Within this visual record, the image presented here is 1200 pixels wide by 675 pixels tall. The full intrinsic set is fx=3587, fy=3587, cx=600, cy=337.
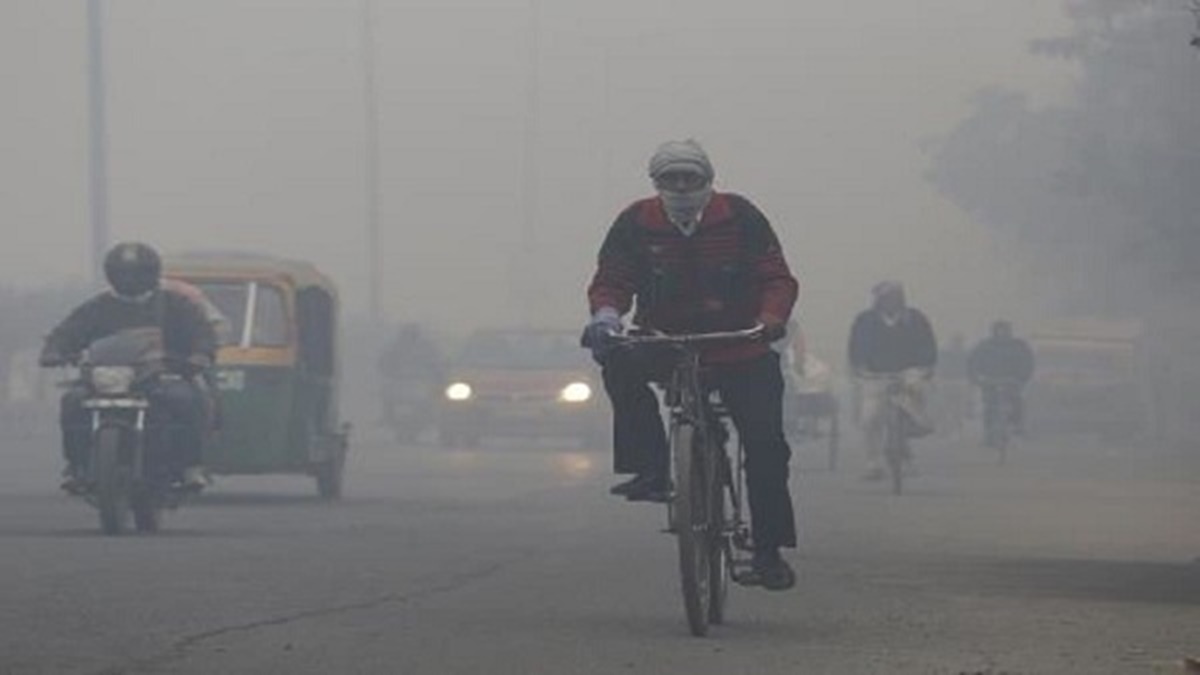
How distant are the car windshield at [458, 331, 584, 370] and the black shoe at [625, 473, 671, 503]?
97.0 feet

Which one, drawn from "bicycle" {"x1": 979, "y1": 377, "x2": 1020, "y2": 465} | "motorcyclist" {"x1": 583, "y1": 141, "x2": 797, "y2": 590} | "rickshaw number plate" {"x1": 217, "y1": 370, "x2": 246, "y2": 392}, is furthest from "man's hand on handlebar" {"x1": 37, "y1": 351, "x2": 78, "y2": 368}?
"bicycle" {"x1": 979, "y1": 377, "x2": 1020, "y2": 465}

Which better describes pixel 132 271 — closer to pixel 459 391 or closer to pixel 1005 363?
pixel 1005 363

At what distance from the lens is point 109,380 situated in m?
19.5

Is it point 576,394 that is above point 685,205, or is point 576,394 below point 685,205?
below

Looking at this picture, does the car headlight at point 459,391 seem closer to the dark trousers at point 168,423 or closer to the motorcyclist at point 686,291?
the dark trousers at point 168,423

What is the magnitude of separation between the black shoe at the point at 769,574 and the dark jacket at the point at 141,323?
777 centimetres

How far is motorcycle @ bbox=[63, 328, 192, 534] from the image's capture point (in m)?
19.2

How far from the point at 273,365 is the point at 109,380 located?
4757 millimetres

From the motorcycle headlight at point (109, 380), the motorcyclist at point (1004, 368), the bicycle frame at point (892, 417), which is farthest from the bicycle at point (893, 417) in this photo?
the motorcycle headlight at point (109, 380)

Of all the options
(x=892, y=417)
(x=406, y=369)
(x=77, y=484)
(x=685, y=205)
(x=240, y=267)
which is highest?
(x=685, y=205)

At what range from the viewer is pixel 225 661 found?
10.9m

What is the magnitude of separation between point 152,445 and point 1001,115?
204ft

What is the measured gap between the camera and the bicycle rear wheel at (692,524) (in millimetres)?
11945

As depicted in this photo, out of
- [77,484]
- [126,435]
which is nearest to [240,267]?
[126,435]
